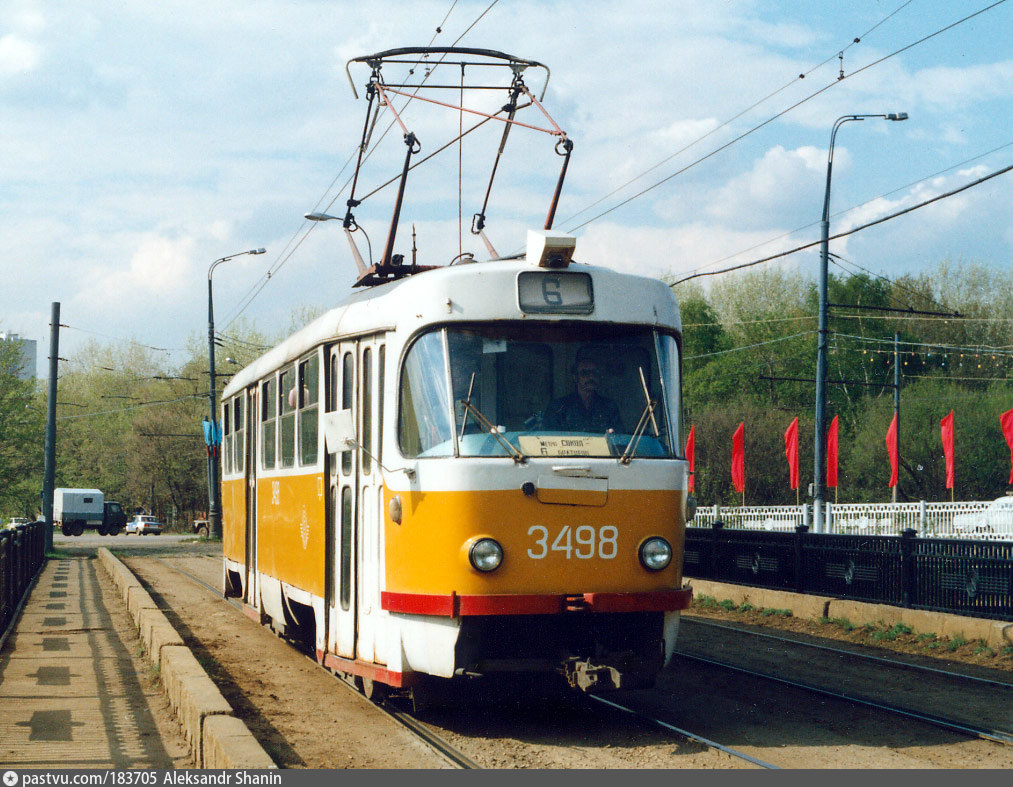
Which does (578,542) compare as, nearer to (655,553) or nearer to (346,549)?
(655,553)

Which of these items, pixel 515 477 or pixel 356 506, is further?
pixel 356 506

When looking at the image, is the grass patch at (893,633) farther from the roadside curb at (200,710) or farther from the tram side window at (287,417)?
the roadside curb at (200,710)

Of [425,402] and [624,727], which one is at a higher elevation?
[425,402]

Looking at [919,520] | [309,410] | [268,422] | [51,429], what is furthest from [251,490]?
[51,429]

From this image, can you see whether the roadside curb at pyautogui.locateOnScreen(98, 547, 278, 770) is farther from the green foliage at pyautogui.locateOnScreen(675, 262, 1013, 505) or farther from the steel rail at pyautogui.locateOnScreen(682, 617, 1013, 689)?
the green foliage at pyautogui.locateOnScreen(675, 262, 1013, 505)

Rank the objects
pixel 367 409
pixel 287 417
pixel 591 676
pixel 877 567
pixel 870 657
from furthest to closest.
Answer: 1. pixel 877 567
2. pixel 870 657
3. pixel 287 417
4. pixel 367 409
5. pixel 591 676

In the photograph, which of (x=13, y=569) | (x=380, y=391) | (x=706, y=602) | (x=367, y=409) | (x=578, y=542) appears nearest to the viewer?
(x=578, y=542)

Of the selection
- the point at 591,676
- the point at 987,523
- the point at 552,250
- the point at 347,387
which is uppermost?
the point at 552,250

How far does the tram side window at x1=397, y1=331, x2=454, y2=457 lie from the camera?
776 centimetres

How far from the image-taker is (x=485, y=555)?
750 cm

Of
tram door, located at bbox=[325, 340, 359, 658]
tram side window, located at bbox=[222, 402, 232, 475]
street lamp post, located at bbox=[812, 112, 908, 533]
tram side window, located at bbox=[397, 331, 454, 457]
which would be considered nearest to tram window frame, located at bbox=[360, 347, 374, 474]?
tram door, located at bbox=[325, 340, 359, 658]

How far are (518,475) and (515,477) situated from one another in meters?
0.02

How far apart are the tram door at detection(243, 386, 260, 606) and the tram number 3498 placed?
6612mm

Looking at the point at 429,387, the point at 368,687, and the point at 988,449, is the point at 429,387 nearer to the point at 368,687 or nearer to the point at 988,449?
the point at 368,687
